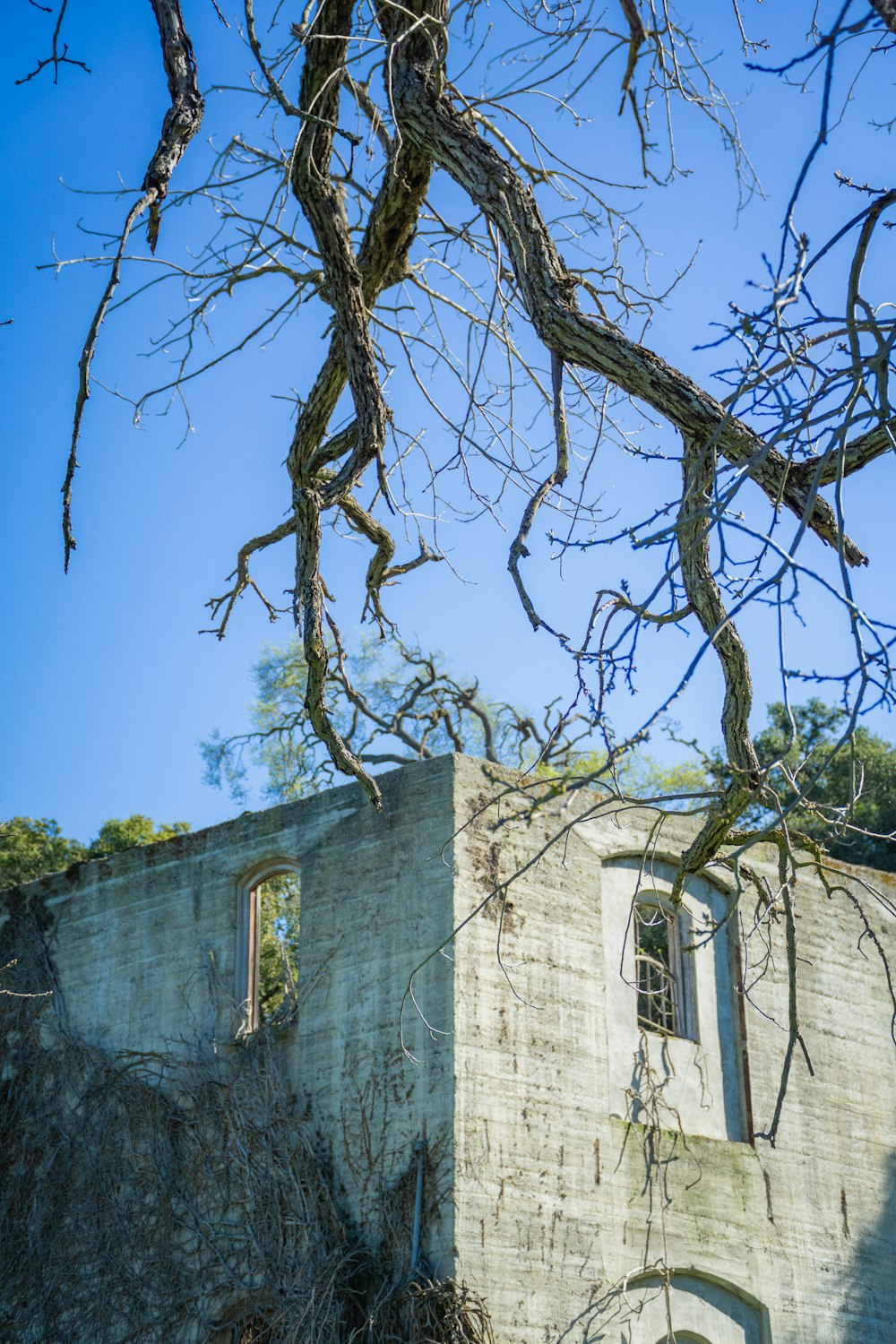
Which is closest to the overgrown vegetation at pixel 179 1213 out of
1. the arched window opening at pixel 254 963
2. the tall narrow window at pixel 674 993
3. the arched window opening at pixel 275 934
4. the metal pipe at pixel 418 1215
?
the metal pipe at pixel 418 1215

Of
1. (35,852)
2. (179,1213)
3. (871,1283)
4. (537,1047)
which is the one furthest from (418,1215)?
(35,852)

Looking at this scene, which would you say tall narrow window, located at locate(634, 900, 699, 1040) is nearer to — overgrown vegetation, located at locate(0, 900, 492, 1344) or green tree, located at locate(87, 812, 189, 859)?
overgrown vegetation, located at locate(0, 900, 492, 1344)

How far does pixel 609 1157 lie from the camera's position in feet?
38.5

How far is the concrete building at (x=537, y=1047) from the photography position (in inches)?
438

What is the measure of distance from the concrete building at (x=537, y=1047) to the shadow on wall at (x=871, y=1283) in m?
0.03

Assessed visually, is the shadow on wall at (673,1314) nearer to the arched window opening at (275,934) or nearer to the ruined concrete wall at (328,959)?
the ruined concrete wall at (328,959)

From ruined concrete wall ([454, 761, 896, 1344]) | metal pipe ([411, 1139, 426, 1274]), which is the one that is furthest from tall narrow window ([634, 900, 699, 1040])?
metal pipe ([411, 1139, 426, 1274])

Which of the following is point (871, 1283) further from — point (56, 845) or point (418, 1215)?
point (56, 845)

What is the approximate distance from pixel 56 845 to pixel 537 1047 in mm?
14658

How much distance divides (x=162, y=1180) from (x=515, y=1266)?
3.10 metres

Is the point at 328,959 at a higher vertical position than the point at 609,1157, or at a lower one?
higher

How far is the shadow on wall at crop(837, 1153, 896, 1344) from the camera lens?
12797 mm

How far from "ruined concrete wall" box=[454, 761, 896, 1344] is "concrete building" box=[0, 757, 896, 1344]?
0.02 meters

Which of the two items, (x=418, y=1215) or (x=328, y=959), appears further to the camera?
(x=328, y=959)
